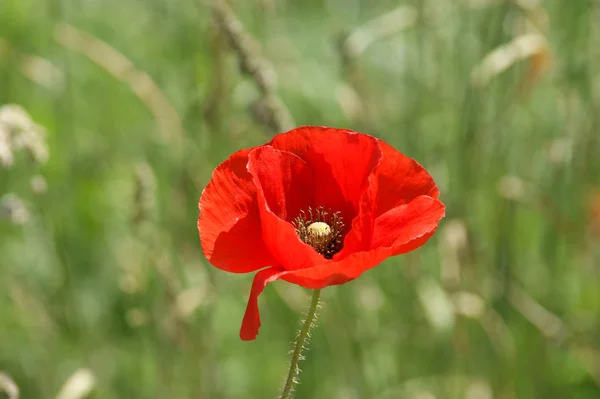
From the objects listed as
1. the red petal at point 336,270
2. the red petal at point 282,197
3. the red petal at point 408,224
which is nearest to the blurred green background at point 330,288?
the red petal at point 282,197

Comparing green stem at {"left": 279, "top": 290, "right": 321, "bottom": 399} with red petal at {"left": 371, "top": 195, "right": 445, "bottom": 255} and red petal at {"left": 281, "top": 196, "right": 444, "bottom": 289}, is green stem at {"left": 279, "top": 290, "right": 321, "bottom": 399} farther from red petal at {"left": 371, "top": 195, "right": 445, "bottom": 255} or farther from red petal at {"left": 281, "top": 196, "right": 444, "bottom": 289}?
red petal at {"left": 371, "top": 195, "right": 445, "bottom": 255}

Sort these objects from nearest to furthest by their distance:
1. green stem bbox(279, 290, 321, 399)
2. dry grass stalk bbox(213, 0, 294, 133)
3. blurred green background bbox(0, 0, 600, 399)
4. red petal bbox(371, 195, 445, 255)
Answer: green stem bbox(279, 290, 321, 399)
red petal bbox(371, 195, 445, 255)
dry grass stalk bbox(213, 0, 294, 133)
blurred green background bbox(0, 0, 600, 399)

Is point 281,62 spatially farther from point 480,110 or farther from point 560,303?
point 560,303

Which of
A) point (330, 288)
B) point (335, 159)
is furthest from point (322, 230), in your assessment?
point (330, 288)

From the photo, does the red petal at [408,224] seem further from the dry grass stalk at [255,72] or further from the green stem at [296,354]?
the dry grass stalk at [255,72]

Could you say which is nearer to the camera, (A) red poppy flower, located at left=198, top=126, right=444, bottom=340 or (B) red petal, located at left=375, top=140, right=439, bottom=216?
(A) red poppy flower, located at left=198, top=126, right=444, bottom=340

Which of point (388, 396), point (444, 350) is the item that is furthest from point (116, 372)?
point (444, 350)

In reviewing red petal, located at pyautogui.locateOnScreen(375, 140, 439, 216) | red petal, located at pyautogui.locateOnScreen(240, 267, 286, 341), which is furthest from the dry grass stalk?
red petal, located at pyautogui.locateOnScreen(240, 267, 286, 341)
